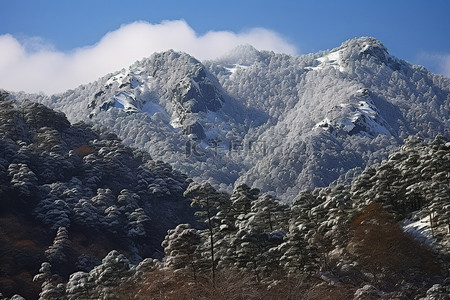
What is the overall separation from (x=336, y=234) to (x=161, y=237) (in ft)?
154

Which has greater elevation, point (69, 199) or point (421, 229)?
point (69, 199)

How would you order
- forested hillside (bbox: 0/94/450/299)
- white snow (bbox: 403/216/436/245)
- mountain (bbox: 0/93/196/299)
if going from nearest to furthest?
forested hillside (bbox: 0/94/450/299), white snow (bbox: 403/216/436/245), mountain (bbox: 0/93/196/299)

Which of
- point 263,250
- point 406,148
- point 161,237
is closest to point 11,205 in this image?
point 161,237

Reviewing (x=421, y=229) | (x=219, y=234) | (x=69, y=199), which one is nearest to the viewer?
(x=421, y=229)

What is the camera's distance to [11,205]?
338ft

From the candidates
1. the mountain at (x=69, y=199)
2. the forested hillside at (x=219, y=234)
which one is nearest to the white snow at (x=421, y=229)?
the forested hillside at (x=219, y=234)

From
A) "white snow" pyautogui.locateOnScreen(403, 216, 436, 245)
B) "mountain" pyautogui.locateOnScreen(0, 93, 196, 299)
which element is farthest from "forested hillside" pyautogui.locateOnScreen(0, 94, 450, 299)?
"mountain" pyautogui.locateOnScreen(0, 93, 196, 299)

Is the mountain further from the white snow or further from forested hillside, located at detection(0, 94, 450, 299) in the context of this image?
the white snow

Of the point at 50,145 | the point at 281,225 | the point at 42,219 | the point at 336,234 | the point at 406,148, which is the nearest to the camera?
the point at 336,234

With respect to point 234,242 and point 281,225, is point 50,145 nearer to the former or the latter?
point 281,225

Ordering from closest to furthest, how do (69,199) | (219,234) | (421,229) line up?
(421,229)
(219,234)
(69,199)

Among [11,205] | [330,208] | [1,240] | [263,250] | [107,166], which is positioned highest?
[107,166]

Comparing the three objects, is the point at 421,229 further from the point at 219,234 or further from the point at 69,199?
the point at 69,199

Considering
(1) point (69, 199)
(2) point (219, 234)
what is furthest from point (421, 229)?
(1) point (69, 199)
